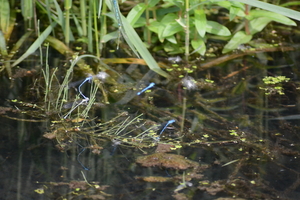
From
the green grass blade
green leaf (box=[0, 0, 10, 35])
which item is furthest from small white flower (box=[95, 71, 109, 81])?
green leaf (box=[0, 0, 10, 35])

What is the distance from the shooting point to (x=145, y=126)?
6.48ft

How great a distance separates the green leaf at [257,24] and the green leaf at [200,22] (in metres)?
0.40

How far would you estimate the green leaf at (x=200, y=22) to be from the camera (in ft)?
8.18

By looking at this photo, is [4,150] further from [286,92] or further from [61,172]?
[286,92]

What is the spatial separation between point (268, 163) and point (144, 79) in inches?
38.6

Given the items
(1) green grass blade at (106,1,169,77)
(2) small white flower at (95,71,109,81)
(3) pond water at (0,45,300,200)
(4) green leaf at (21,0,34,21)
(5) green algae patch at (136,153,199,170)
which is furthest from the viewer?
(4) green leaf at (21,0,34,21)

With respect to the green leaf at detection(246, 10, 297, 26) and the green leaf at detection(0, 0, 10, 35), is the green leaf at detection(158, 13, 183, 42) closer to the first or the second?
the green leaf at detection(246, 10, 297, 26)

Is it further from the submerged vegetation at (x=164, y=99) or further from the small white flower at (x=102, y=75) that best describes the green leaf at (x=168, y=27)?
the small white flower at (x=102, y=75)

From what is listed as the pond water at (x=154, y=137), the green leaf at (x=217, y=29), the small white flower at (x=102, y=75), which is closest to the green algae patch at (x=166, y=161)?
the pond water at (x=154, y=137)

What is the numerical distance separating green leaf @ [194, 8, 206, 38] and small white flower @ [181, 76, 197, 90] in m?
0.26

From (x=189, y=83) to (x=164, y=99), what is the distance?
258 millimetres

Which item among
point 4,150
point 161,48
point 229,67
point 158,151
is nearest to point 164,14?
point 161,48

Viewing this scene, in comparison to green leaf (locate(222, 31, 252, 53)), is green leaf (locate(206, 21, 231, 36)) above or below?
above

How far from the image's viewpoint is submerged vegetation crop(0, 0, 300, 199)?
1631 millimetres
